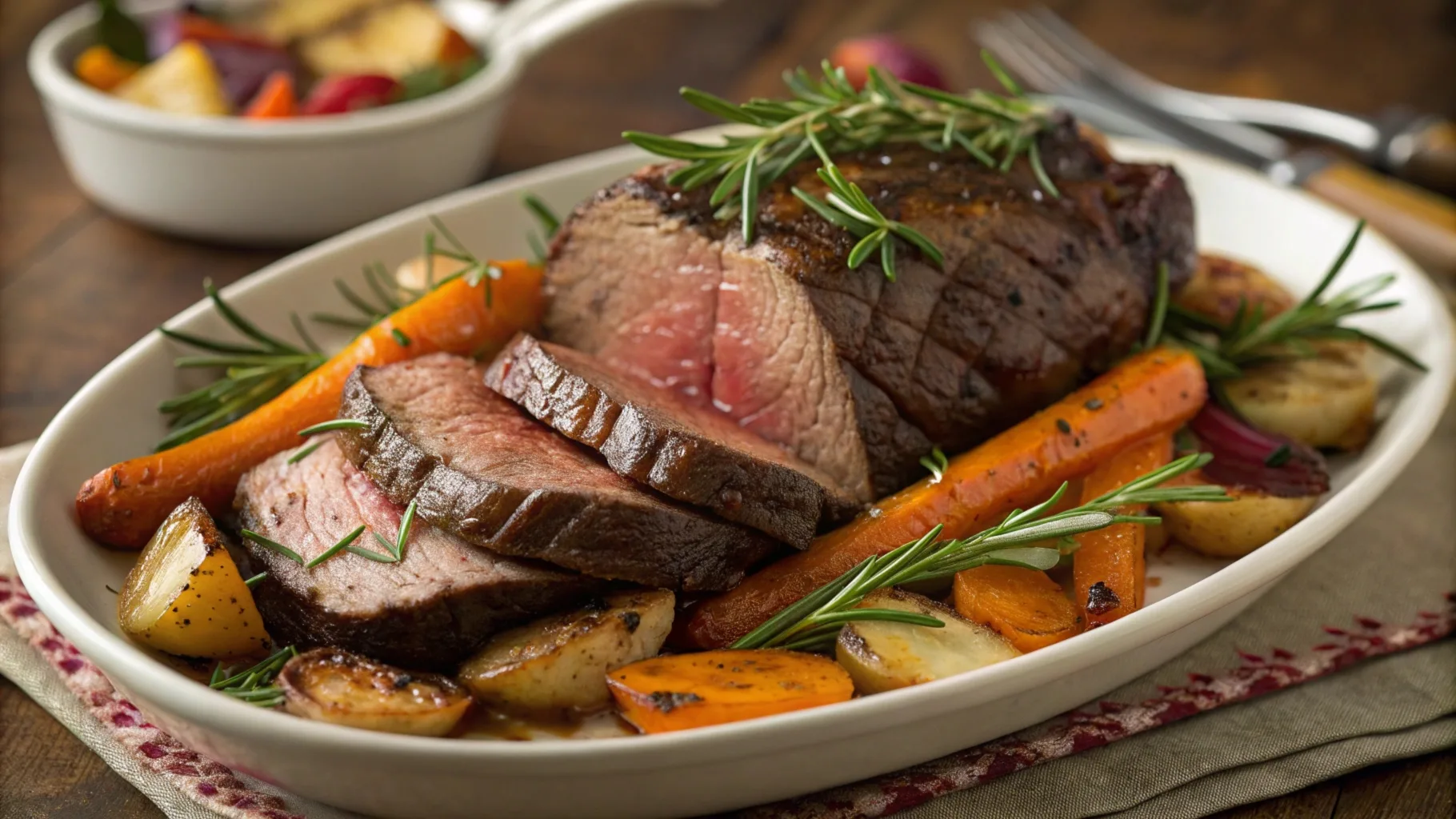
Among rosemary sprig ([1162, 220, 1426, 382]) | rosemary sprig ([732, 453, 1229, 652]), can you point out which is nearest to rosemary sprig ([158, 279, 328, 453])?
rosemary sprig ([732, 453, 1229, 652])

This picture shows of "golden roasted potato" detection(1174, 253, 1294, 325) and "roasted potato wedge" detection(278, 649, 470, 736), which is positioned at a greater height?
"golden roasted potato" detection(1174, 253, 1294, 325)

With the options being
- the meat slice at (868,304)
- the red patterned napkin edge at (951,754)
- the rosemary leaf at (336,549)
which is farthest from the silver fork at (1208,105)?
the rosemary leaf at (336,549)

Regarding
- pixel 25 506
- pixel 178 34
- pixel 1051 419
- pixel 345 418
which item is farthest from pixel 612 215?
pixel 178 34

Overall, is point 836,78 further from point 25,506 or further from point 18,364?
point 18,364

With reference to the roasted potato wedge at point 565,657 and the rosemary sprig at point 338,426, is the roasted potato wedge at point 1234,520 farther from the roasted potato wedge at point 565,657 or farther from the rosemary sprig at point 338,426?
the rosemary sprig at point 338,426

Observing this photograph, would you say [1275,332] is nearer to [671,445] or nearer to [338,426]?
[671,445]

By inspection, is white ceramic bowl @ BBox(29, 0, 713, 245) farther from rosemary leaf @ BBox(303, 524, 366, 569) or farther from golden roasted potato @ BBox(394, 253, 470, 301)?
rosemary leaf @ BBox(303, 524, 366, 569)
